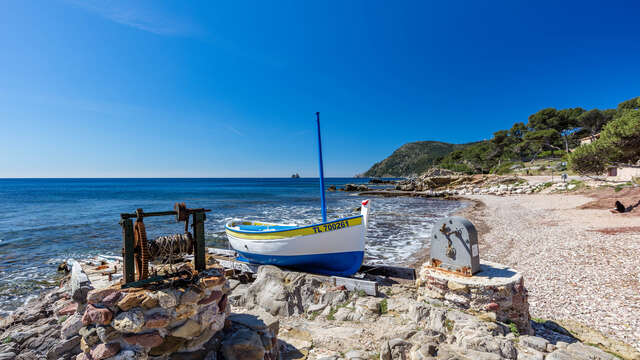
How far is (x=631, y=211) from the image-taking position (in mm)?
14500

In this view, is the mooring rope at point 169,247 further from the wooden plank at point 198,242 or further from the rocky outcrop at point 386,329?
the rocky outcrop at point 386,329

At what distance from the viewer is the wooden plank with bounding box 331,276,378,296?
20.7 ft

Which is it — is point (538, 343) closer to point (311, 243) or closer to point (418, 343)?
point (418, 343)

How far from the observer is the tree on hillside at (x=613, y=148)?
14312mm

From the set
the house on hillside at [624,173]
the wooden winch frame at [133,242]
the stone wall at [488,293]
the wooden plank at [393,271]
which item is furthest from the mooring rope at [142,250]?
the house on hillside at [624,173]

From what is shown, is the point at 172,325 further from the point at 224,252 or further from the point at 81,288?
the point at 224,252

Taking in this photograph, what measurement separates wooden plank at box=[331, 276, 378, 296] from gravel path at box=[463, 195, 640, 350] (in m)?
3.38

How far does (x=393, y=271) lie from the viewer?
27.8 feet

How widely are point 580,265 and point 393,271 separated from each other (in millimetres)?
5641

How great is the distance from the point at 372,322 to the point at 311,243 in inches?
130

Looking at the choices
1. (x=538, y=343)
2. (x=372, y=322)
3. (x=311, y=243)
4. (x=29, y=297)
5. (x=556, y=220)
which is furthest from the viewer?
(x=556, y=220)

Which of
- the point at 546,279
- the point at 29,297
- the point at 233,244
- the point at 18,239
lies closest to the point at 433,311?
the point at 546,279

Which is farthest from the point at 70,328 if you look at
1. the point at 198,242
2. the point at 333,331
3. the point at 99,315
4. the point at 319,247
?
the point at 319,247

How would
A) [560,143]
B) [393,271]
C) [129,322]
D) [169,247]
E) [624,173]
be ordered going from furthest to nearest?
[560,143] < [624,173] < [393,271] < [169,247] < [129,322]
